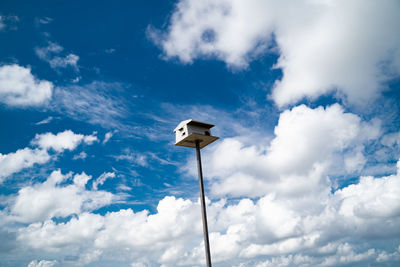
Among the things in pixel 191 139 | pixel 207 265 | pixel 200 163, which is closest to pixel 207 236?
pixel 207 265

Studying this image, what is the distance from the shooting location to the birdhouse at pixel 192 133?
43.0 ft

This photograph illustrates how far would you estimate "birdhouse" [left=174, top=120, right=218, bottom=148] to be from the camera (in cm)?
1310

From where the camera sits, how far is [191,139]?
13.3 meters

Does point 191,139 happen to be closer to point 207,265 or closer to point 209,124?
point 209,124

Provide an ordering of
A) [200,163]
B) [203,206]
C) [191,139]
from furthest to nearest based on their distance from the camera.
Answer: [191,139] < [200,163] < [203,206]

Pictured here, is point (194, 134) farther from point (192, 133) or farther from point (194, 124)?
point (194, 124)

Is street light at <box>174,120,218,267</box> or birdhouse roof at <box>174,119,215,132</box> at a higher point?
birdhouse roof at <box>174,119,215,132</box>

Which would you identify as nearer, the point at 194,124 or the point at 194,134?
the point at 194,134

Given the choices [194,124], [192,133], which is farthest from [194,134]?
[194,124]

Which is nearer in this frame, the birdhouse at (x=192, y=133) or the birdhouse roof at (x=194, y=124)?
the birdhouse at (x=192, y=133)

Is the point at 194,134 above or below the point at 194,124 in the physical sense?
below

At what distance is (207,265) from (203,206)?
2.04m

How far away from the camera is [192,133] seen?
13.0 metres

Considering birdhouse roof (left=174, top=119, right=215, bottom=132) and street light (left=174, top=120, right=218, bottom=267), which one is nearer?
street light (left=174, top=120, right=218, bottom=267)
